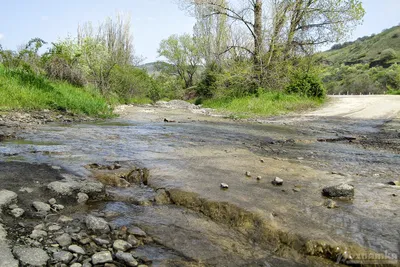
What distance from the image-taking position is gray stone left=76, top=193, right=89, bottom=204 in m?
2.37

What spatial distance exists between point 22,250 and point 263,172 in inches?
94.4

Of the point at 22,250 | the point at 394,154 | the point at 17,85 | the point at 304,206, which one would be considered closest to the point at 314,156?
the point at 394,154

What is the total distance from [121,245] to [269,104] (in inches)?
491

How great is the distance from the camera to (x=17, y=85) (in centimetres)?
846

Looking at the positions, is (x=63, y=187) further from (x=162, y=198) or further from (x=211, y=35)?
(x=211, y=35)

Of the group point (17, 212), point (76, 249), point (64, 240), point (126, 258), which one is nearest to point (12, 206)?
point (17, 212)

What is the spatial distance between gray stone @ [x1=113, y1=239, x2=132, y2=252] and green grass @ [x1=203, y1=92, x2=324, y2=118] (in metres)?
10.6

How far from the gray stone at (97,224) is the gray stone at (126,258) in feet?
0.99

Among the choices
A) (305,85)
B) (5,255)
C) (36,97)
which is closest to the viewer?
(5,255)

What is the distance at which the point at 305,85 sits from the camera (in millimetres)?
16125

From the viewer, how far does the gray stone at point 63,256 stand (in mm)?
1555

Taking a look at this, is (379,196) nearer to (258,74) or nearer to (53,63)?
(53,63)

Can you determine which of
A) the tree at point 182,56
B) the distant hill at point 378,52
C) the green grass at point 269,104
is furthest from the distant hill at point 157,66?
the green grass at point 269,104

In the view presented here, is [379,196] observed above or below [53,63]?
below
